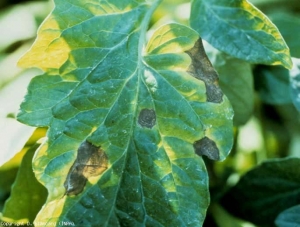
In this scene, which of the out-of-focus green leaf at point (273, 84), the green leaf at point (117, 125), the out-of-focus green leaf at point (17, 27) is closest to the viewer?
the green leaf at point (117, 125)

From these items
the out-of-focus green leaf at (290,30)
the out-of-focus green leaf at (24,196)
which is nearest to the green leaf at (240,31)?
the out-of-focus green leaf at (290,30)

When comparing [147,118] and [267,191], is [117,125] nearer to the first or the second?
[147,118]

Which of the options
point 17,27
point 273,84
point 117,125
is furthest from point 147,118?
point 17,27

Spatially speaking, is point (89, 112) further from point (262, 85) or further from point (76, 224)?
point (262, 85)

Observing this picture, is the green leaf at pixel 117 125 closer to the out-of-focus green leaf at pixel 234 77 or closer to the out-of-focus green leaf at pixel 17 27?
the out-of-focus green leaf at pixel 234 77

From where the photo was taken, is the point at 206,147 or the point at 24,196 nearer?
the point at 206,147

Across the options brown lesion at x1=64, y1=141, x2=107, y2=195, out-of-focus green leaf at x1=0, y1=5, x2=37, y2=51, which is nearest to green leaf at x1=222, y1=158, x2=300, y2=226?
brown lesion at x1=64, y1=141, x2=107, y2=195
